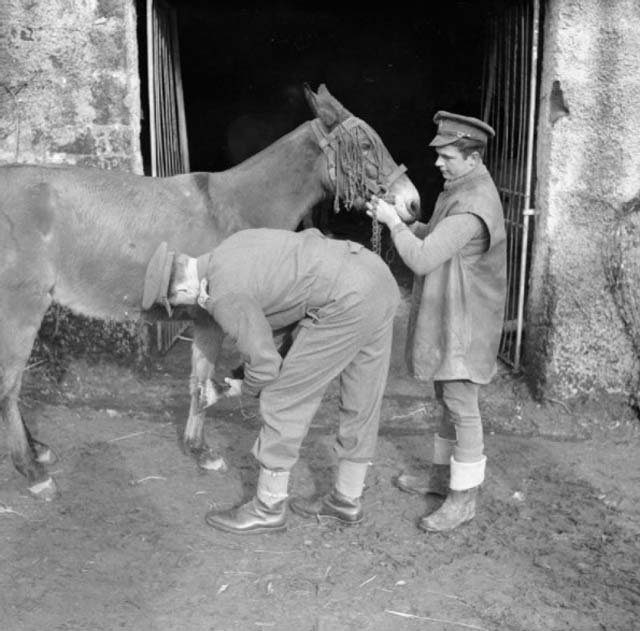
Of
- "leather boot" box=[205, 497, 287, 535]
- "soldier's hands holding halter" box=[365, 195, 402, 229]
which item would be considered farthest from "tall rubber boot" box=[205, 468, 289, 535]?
"soldier's hands holding halter" box=[365, 195, 402, 229]

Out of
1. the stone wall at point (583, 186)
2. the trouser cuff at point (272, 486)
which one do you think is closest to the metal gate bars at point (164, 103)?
the trouser cuff at point (272, 486)

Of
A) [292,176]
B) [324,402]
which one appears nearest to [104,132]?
[292,176]

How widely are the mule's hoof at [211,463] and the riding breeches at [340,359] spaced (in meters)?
1.00

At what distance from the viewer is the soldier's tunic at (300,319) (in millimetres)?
3750

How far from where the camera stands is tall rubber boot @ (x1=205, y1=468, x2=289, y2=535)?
4.24 m

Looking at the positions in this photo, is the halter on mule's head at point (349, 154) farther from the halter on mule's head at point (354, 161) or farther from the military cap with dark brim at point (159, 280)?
the military cap with dark brim at point (159, 280)

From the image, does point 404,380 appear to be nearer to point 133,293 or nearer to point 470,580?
point 133,293

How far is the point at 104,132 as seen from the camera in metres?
6.19

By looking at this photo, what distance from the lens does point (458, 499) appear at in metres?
4.43

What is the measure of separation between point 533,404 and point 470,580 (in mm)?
2599

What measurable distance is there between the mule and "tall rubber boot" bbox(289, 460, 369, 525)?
80 cm

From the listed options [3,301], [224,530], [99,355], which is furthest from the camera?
[99,355]

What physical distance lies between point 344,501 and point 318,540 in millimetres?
262

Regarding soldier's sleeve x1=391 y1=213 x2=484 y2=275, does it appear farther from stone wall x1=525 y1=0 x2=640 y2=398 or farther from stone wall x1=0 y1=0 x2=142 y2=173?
stone wall x1=0 y1=0 x2=142 y2=173
